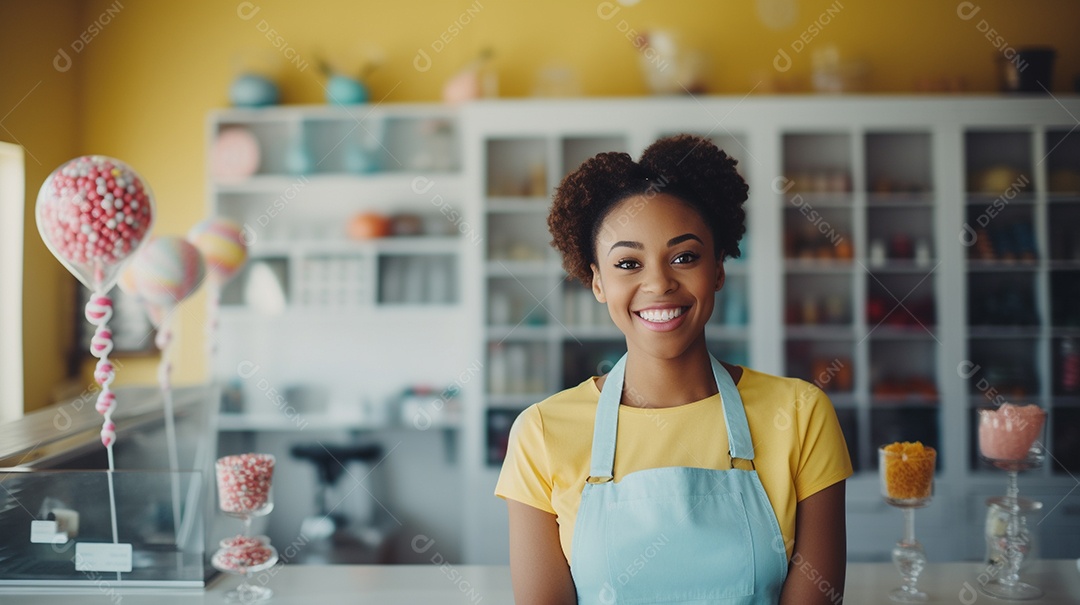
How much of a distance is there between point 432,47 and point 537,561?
330 cm

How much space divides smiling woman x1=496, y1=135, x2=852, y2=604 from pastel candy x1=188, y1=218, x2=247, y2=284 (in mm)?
1862

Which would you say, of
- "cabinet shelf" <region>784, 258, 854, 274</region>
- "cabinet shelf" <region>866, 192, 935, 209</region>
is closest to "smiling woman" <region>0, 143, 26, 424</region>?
"cabinet shelf" <region>784, 258, 854, 274</region>

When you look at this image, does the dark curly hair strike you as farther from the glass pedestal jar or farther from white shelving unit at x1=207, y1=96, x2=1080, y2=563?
white shelving unit at x1=207, y1=96, x2=1080, y2=563

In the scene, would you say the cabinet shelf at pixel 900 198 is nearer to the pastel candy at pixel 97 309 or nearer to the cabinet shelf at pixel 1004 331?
the cabinet shelf at pixel 1004 331

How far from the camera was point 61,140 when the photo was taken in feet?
12.9

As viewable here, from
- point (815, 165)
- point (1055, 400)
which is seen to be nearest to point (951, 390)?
point (1055, 400)

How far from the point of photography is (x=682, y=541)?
4.09 ft

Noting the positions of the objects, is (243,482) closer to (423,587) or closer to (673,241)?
(423,587)

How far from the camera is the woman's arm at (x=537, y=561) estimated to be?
4.18 feet

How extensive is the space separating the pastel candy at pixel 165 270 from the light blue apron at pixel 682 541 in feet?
5.35

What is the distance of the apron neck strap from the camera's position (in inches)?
50.6

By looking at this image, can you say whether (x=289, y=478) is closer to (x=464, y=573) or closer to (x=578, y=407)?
(x=464, y=573)

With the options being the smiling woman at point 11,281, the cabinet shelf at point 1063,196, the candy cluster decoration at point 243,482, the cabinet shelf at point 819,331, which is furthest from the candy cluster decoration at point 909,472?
the smiling woman at point 11,281

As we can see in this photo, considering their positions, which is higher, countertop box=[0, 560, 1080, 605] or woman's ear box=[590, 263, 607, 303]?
woman's ear box=[590, 263, 607, 303]
